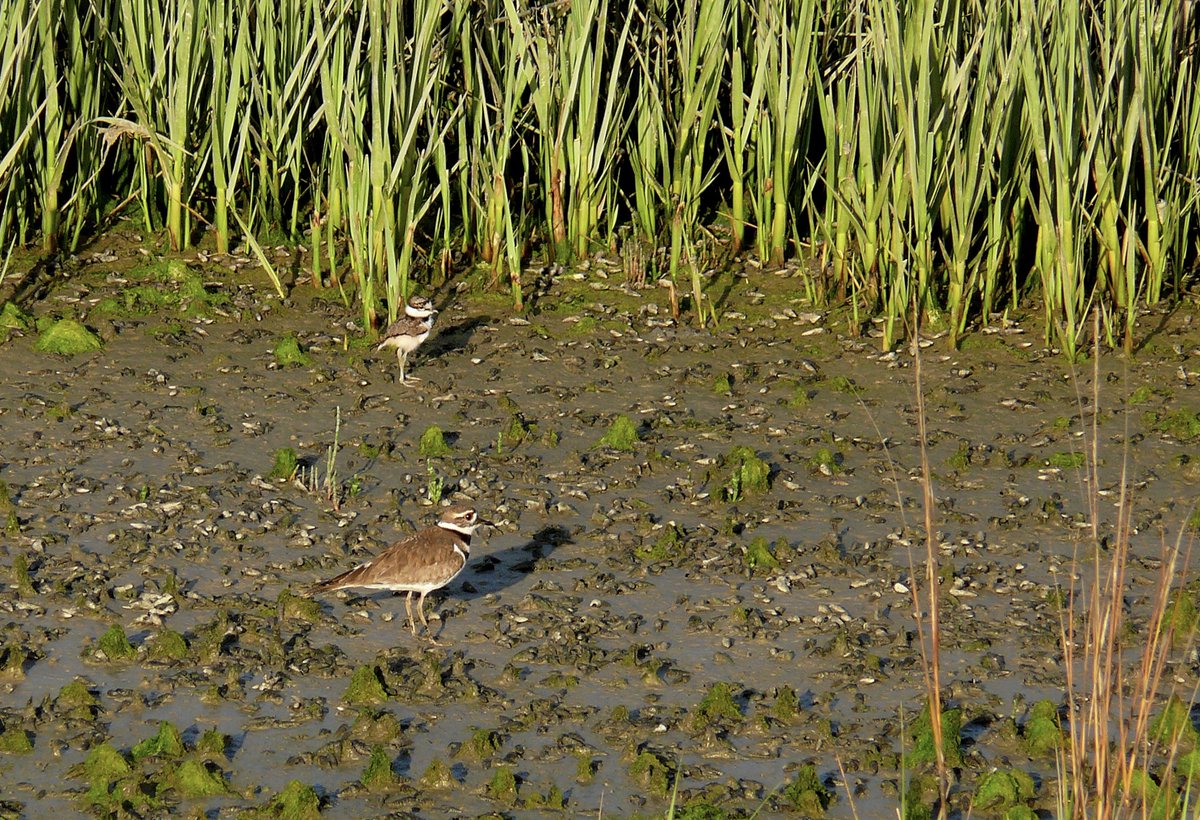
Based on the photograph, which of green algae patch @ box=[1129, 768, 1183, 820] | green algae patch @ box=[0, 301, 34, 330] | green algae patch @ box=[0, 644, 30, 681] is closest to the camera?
green algae patch @ box=[1129, 768, 1183, 820]

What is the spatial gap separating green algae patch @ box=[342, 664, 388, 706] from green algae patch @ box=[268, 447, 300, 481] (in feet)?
7.53

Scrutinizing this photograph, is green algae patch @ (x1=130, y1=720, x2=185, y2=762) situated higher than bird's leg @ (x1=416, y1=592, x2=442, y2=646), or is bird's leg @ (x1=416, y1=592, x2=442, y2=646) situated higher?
green algae patch @ (x1=130, y1=720, x2=185, y2=762)

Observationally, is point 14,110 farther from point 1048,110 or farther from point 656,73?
point 1048,110

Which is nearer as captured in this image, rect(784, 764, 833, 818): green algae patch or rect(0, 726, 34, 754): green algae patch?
rect(784, 764, 833, 818): green algae patch

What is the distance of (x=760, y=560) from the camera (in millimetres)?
8086

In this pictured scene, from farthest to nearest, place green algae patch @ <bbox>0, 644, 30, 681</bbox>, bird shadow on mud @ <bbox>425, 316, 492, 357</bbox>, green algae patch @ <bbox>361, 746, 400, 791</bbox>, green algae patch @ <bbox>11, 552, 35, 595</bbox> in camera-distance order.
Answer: bird shadow on mud @ <bbox>425, 316, 492, 357</bbox>
green algae patch @ <bbox>11, 552, 35, 595</bbox>
green algae patch @ <bbox>0, 644, 30, 681</bbox>
green algae patch @ <bbox>361, 746, 400, 791</bbox>

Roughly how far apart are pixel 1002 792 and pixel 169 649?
3.36 metres

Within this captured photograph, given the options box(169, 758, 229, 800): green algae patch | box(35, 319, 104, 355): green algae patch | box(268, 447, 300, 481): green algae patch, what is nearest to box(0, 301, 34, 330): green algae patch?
box(35, 319, 104, 355): green algae patch

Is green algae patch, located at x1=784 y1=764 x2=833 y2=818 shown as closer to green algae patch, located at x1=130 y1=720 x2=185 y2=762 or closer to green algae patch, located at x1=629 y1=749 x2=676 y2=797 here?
green algae patch, located at x1=629 y1=749 x2=676 y2=797

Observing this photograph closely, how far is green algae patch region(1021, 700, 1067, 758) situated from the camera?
6.46m

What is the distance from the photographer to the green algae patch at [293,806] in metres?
5.83

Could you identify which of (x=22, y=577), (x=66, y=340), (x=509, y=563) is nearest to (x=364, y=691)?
(x=509, y=563)

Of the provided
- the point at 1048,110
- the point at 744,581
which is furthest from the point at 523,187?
the point at 744,581

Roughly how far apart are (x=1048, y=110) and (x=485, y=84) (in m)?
3.85
